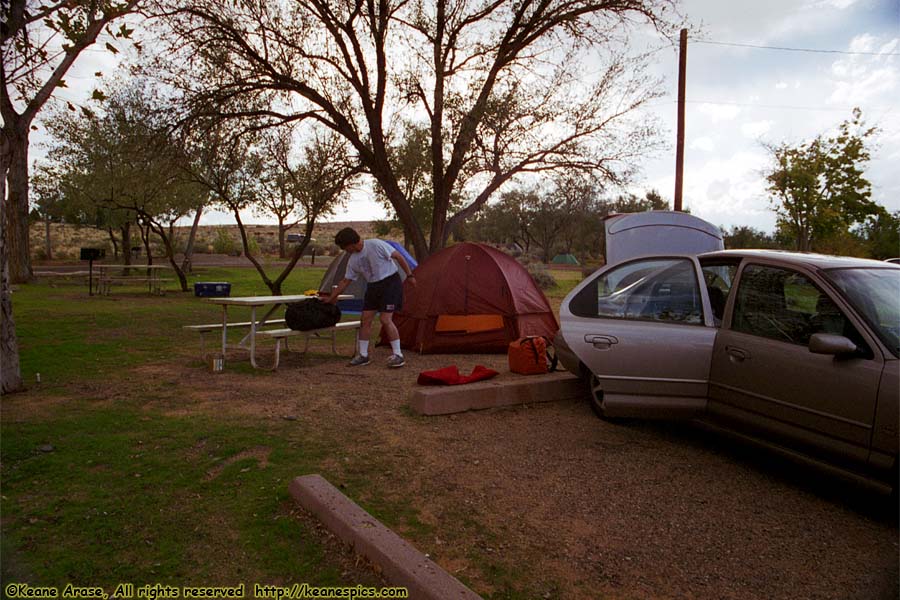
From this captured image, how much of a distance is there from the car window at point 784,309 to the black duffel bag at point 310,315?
5.10 metres

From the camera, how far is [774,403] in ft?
13.5

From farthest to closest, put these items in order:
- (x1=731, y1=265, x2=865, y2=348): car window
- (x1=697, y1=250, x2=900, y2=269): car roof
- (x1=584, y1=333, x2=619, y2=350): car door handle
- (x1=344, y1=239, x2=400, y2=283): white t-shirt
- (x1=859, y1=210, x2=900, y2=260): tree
→ (x1=859, y1=210, x2=900, y2=260): tree < (x1=344, y1=239, x2=400, y2=283): white t-shirt < (x1=584, y1=333, x2=619, y2=350): car door handle < (x1=697, y1=250, x2=900, y2=269): car roof < (x1=731, y1=265, x2=865, y2=348): car window

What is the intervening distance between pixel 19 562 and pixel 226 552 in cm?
97

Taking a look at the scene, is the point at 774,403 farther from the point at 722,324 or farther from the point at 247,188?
the point at 247,188

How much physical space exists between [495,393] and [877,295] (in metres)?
3.20

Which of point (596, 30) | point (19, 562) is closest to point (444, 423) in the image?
point (19, 562)

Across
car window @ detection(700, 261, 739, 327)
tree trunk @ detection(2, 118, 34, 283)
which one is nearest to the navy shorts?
car window @ detection(700, 261, 739, 327)

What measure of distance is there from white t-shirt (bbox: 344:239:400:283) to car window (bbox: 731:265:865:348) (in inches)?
182

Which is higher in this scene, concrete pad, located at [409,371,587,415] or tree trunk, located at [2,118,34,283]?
tree trunk, located at [2,118,34,283]

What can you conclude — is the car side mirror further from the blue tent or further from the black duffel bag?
the blue tent

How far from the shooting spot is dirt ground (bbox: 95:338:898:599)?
314 cm

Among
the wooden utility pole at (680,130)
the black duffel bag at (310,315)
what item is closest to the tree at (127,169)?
the black duffel bag at (310,315)

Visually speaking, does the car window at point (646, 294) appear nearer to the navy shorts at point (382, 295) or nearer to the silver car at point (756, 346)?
the silver car at point (756, 346)

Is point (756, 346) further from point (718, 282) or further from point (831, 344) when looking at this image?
point (718, 282)
